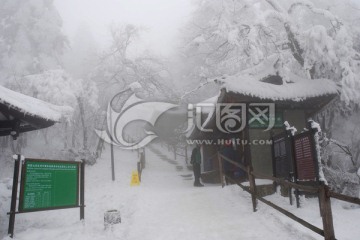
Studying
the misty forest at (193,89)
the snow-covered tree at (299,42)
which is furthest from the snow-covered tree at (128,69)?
the snow-covered tree at (299,42)

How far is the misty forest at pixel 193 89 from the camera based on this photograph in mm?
8062

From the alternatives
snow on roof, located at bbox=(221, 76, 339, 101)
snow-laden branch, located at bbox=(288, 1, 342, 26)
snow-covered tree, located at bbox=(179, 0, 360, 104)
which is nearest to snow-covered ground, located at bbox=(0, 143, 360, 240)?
snow on roof, located at bbox=(221, 76, 339, 101)

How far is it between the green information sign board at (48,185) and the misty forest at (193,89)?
63 cm

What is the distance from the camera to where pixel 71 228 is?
7.50 metres

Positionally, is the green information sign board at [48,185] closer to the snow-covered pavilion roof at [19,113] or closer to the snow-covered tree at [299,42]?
the snow-covered pavilion roof at [19,113]

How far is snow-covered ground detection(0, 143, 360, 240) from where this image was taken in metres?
6.71

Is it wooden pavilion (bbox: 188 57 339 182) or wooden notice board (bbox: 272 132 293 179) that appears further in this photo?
wooden pavilion (bbox: 188 57 339 182)

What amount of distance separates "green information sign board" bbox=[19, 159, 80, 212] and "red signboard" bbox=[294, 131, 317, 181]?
5.95 metres

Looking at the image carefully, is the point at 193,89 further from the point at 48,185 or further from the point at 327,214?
the point at 327,214

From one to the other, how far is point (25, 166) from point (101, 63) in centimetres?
2489

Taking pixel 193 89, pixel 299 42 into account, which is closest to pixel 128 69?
pixel 193 89

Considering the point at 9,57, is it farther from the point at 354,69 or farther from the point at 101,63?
the point at 354,69

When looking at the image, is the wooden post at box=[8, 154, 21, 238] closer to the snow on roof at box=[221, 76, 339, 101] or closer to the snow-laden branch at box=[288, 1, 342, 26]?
the snow on roof at box=[221, 76, 339, 101]

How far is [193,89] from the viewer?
20906mm
